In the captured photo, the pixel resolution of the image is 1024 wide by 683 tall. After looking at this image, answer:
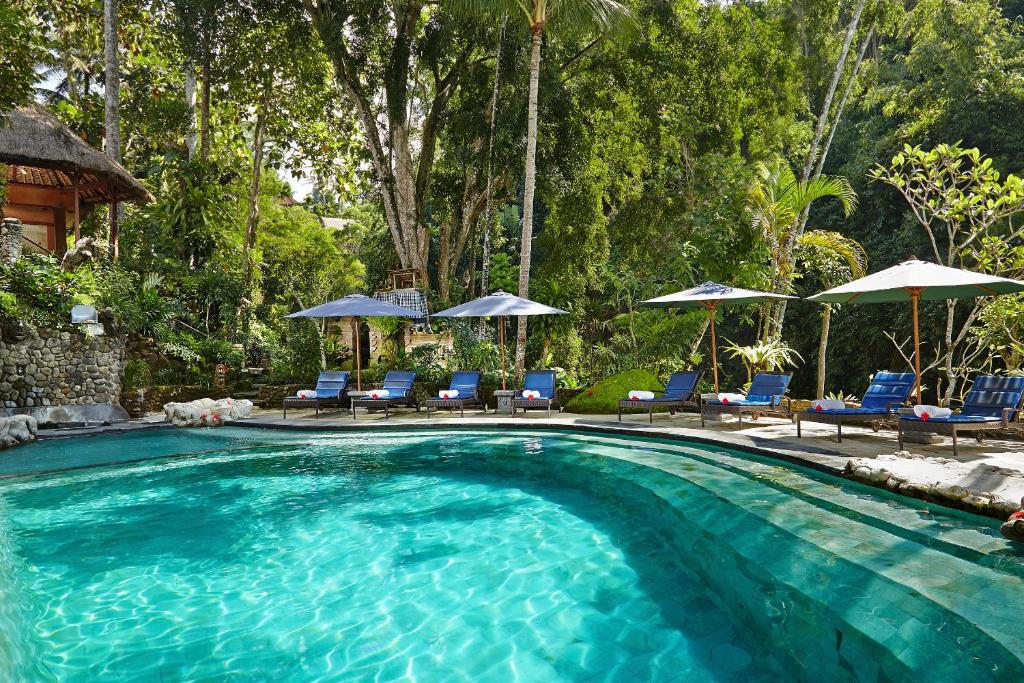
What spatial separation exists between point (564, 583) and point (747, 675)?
1.58 m

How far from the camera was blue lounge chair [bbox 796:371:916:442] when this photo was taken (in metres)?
7.90

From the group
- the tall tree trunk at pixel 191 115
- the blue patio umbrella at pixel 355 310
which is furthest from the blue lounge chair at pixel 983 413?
the tall tree trunk at pixel 191 115

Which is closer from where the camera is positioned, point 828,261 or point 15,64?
point 15,64

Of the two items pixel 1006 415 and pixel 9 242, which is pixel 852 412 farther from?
pixel 9 242

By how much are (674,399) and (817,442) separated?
3.11 meters

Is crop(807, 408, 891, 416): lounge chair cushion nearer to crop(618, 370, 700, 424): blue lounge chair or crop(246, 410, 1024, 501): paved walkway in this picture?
crop(246, 410, 1024, 501): paved walkway

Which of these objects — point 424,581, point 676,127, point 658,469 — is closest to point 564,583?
point 424,581

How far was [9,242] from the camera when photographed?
13.8 meters

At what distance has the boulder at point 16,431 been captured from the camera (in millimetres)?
9945

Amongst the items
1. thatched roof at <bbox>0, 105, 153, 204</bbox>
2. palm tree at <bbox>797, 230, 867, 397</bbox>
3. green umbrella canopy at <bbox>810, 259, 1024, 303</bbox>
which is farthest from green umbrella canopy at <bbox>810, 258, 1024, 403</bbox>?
thatched roof at <bbox>0, 105, 153, 204</bbox>

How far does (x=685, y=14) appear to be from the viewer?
54.3 feet

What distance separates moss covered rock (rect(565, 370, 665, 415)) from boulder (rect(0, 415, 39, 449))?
9482 millimetres

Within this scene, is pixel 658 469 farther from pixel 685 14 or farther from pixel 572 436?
pixel 685 14

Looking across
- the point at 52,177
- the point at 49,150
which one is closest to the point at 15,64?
the point at 49,150
